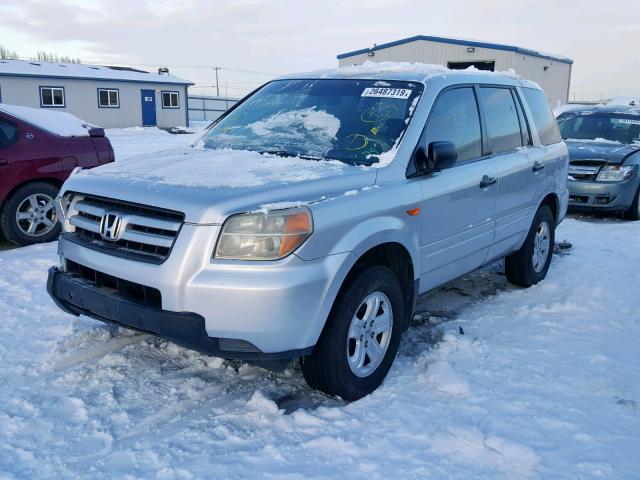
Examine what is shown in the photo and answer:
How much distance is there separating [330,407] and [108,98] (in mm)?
30634

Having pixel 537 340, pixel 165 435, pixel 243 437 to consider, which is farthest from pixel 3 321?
pixel 537 340

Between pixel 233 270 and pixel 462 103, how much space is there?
7.82 ft

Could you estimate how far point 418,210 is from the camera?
3.73 m

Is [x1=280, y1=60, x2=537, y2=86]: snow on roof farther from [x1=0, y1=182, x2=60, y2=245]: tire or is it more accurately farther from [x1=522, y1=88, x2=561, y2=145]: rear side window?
[x1=0, y1=182, x2=60, y2=245]: tire

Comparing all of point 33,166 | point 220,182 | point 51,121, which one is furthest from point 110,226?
point 51,121

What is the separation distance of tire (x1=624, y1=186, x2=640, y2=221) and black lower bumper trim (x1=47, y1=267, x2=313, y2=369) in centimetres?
787

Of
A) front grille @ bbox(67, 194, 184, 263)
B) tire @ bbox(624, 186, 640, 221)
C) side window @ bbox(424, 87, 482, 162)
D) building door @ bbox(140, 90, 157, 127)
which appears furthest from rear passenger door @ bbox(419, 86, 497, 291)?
building door @ bbox(140, 90, 157, 127)

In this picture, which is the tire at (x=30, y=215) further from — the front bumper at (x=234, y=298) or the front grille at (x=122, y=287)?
the front bumper at (x=234, y=298)

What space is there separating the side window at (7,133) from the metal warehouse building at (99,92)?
22.6 meters

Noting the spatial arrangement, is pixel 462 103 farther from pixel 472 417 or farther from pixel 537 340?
pixel 472 417

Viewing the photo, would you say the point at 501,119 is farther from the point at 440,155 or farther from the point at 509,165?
the point at 440,155

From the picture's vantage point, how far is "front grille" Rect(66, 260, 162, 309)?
10.1 ft

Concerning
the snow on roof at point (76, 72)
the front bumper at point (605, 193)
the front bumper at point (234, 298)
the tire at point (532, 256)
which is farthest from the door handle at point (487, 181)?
the snow on roof at point (76, 72)

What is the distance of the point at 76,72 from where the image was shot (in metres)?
29.8
